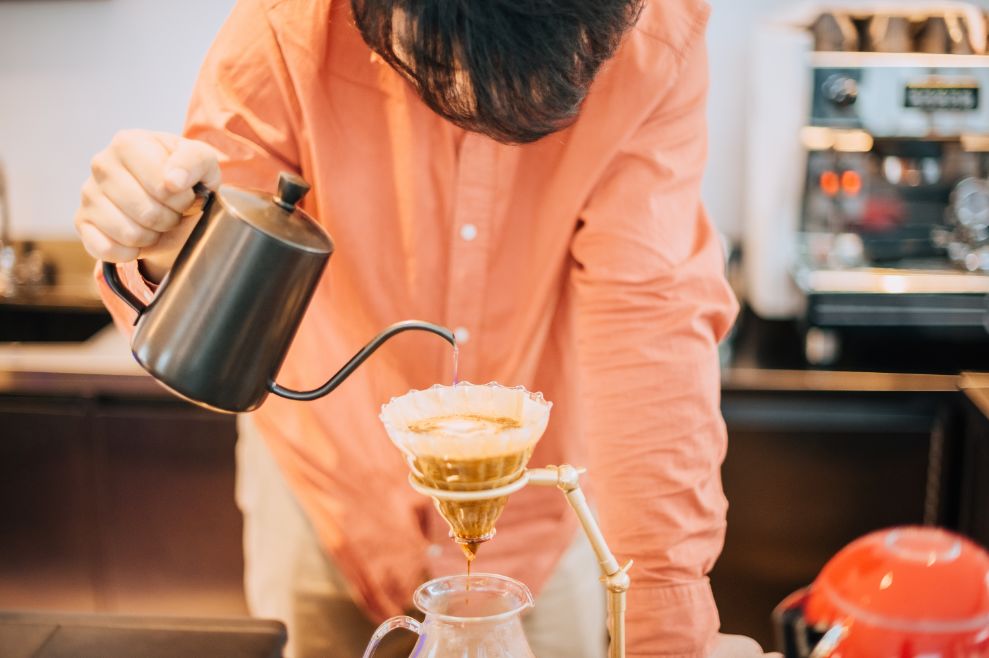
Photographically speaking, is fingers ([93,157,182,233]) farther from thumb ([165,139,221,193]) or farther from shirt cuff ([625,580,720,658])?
shirt cuff ([625,580,720,658])

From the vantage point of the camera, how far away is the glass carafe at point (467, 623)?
0.86 m

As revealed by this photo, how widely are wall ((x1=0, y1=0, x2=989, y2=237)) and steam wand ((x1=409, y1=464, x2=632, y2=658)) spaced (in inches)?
85.5

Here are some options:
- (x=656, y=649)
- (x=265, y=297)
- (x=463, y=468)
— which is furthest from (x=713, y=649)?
(x=265, y=297)

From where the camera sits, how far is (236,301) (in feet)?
3.20

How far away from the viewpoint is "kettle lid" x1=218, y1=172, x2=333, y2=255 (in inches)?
36.8

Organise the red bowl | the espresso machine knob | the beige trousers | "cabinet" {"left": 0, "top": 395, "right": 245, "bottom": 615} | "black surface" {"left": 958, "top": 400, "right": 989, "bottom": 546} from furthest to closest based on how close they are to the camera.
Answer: "cabinet" {"left": 0, "top": 395, "right": 245, "bottom": 615} < the espresso machine knob < "black surface" {"left": 958, "top": 400, "right": 989, "bottom": 546} < the beige trousers < the red bowl

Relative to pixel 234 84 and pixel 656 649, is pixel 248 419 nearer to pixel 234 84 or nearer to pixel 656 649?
pixel 234 84

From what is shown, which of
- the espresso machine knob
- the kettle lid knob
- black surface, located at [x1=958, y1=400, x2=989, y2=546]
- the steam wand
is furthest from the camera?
the espresso machine knob

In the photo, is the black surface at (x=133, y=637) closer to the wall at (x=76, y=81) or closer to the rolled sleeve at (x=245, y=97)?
the rolled sleeve at (x=245, y=97)

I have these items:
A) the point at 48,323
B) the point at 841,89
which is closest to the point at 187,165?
the point at 841,89

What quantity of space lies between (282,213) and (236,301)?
10cm

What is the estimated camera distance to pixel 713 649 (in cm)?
108

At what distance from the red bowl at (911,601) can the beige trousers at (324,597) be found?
3.05ft

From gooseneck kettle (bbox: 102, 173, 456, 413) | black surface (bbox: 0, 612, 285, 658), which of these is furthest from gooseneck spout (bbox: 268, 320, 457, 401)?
black surface (bbox: 0, 612, 285, 658)
